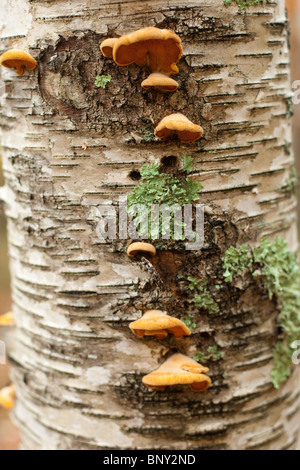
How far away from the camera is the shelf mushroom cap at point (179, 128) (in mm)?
1623

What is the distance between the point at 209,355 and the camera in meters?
1.92

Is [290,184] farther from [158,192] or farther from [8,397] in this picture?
[8,397]

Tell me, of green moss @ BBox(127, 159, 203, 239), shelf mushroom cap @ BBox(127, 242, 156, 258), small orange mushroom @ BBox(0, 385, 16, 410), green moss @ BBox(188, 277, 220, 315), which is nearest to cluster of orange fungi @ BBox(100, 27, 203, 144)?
green moss @ BBox(127, 159, 203, 239)

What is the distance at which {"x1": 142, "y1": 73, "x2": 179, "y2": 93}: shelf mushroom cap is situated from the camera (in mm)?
1646

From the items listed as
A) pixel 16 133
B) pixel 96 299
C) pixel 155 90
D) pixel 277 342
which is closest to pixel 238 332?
pixel 277 342

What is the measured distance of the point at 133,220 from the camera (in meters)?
1.81

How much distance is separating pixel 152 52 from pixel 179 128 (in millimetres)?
325

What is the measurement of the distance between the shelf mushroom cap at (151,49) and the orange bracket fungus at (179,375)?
1179 millimetres

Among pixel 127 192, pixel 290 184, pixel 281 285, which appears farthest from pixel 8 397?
pixel 290 184

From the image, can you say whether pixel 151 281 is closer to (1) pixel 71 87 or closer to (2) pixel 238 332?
(2) pixel 238 332

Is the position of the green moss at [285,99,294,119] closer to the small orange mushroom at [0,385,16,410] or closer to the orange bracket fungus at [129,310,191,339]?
the orange bracket fungus at [129,310,191,339]

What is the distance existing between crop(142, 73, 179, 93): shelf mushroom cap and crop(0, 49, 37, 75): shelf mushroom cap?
493 mm
